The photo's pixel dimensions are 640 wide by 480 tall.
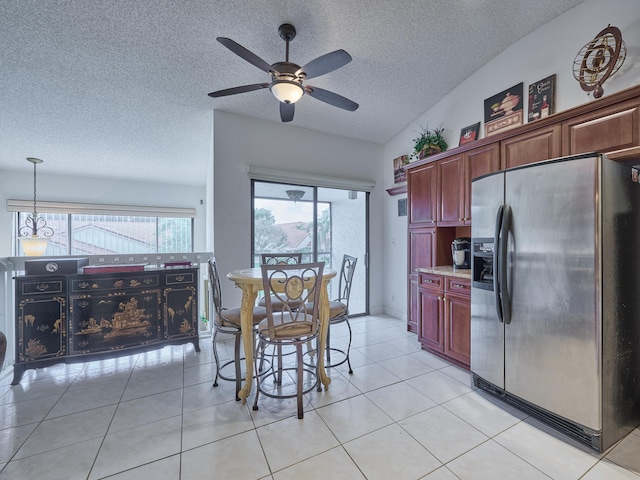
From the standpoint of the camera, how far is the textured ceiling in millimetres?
2150

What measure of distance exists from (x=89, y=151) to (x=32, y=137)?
66cm

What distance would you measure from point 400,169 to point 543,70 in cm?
193

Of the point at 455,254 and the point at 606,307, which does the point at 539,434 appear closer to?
the point at 606,307

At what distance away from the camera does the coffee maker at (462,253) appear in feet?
9.61

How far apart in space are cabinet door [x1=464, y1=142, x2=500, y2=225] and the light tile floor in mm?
1717

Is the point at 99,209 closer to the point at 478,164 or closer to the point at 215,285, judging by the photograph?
the point at 215,285

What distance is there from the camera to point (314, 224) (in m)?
4.12

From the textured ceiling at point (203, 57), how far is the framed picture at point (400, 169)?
525 millimetres

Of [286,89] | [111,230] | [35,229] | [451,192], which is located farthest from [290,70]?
[111,230]

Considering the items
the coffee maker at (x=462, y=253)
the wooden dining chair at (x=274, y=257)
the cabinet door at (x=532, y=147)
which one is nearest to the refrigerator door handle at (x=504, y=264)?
the cabinet door at (x=532, y=147)

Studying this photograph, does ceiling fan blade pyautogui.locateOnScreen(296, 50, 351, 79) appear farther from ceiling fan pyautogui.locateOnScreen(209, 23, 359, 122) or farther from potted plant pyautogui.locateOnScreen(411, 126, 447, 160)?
potted plant pyautogui.locateOnScreen(411, 126, 447, 160)

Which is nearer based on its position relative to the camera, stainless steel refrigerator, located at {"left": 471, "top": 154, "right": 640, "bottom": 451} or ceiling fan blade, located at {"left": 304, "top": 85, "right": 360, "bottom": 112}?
stainless steel refrigerator, located at {"left": 471, "top": 154, "right": 640, "bottom": 451}

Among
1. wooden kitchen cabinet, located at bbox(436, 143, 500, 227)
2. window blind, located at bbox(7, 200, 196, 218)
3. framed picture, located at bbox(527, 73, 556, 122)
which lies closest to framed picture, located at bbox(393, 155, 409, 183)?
wooden kitchen cabinet, located at bbox(436, 143, 500, 227)

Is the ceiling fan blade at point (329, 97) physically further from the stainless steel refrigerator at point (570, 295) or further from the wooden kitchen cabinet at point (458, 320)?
the wooden kitchen cabinet at point (458, 320)
